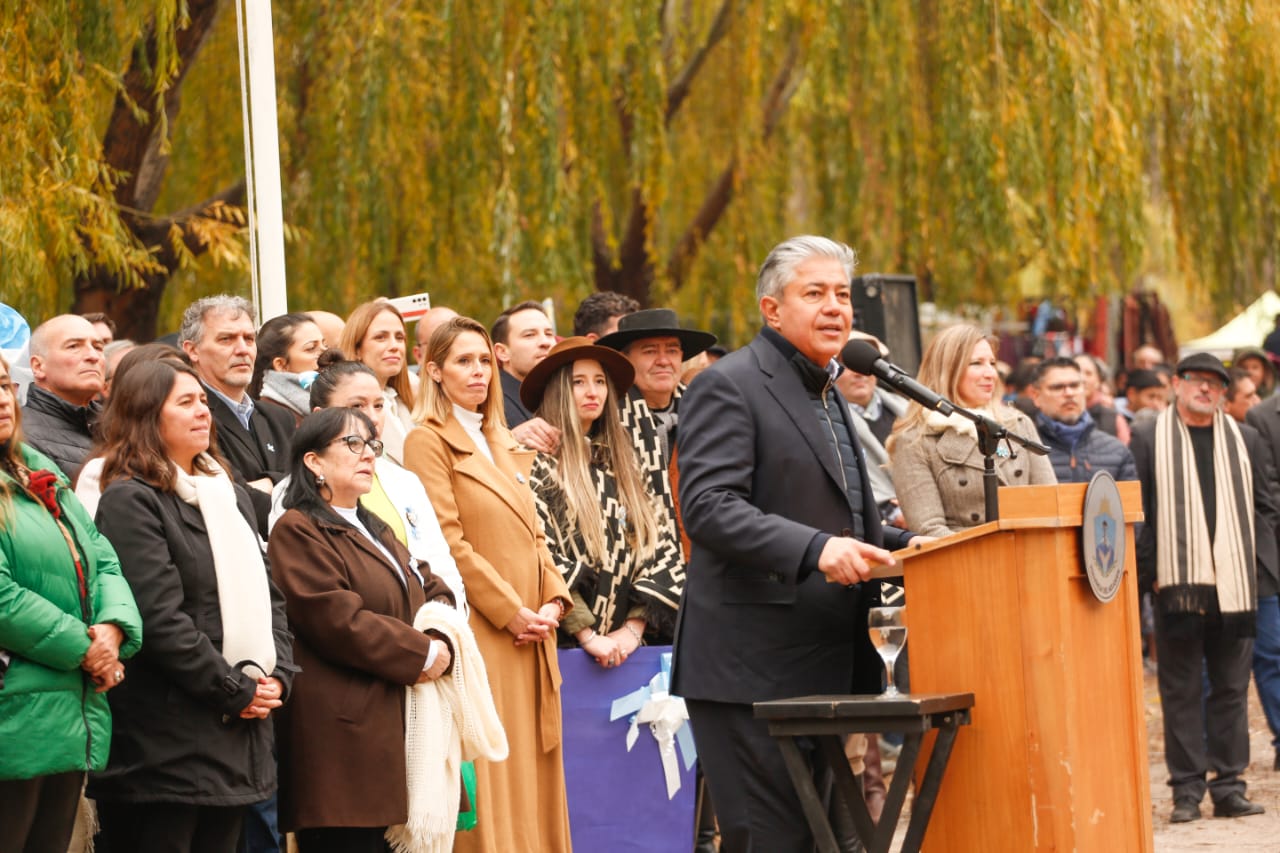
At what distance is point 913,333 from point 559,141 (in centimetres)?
288

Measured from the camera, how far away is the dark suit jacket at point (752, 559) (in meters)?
4.81

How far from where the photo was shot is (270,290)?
28.0 feet

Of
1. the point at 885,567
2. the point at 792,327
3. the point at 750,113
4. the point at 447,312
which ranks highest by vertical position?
the point at 750,113

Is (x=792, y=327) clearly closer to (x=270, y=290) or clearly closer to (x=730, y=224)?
(x=270, y=290)

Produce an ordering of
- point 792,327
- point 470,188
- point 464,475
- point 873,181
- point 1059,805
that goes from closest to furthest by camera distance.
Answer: point 1059,805 → point 792,327 → point 464,475 → point 470,188 → point 873,181

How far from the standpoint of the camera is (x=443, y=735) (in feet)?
19.5

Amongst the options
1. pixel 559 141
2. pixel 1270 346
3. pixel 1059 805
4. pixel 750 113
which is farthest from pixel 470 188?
pixel 1059 805

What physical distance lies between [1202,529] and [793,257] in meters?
4.76

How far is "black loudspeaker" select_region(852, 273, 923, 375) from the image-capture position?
1171 cm

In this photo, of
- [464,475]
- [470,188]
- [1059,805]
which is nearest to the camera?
[1059,805]

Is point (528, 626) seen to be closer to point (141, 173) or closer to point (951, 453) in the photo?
point (951, 453)

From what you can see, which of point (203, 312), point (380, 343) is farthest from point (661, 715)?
point (203, 312)

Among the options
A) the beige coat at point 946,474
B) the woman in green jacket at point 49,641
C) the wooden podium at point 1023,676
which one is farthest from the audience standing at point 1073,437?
the woman in green jacket at point 49,641

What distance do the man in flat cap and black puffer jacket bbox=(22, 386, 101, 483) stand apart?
5.35m
